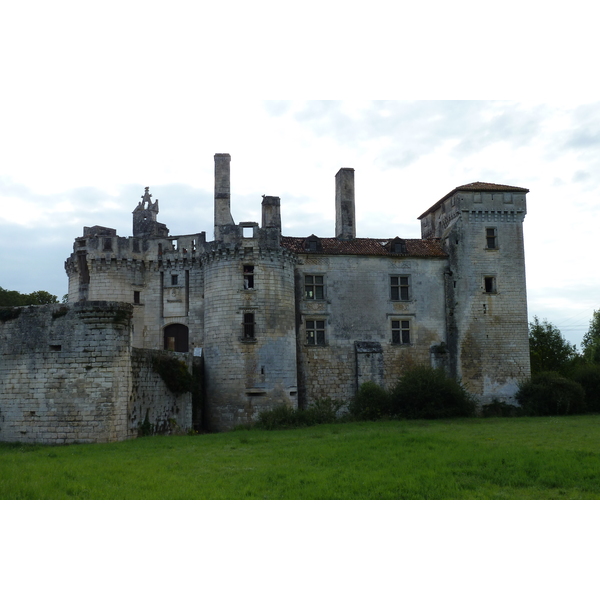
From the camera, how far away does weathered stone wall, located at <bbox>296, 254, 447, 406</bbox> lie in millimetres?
30172

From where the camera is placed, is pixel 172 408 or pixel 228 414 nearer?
pixel 172 408

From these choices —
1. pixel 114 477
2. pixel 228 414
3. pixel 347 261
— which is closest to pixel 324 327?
pixel 347 261

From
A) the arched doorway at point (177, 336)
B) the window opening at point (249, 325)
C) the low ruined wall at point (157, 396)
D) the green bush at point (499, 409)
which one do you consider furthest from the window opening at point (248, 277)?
the green bush at point (499, 409)

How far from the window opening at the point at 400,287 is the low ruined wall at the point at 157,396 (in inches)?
436

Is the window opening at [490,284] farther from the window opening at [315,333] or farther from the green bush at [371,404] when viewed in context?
the window opening at [315,333]

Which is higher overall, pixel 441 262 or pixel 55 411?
pixel 441 262

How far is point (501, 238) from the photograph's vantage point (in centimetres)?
3225

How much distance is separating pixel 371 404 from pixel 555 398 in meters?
8.92

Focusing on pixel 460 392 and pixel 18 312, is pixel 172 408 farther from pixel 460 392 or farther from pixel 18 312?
pixel 460 392

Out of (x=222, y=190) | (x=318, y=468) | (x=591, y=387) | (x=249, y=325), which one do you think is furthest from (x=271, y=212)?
(x=318, y=468)

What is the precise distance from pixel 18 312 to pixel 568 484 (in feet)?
54.5

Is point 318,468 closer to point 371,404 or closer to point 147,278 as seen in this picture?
point 371,404

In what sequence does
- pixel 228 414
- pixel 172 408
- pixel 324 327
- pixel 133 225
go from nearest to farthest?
pixel 172 408 < pixel 228 414 < pixel 324 327 < pixel 133 225

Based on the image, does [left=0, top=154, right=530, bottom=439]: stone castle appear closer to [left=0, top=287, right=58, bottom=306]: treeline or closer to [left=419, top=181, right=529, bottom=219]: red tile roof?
[left=419, top=181, right=529, bottom=219]: red tile roof
